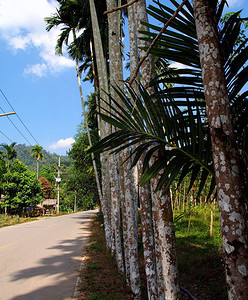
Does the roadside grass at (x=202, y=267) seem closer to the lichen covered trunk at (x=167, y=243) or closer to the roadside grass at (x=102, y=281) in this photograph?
the lichen covered trunk at (x=167, y=243)

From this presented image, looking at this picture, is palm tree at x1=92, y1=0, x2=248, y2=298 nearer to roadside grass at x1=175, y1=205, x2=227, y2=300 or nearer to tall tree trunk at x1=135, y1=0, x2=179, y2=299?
tall tree trunk at x1=135, y1=0, x2=179, y2=299

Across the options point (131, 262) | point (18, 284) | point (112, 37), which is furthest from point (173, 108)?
point (18, 284)

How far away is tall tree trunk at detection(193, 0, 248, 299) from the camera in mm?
1534

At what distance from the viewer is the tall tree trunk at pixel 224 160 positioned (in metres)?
1.53

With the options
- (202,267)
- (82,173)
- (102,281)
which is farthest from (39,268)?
(82,173)

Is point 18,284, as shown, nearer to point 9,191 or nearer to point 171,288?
point 171,288

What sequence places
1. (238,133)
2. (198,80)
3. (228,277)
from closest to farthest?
(228,277) < (238,133) < (198,80)

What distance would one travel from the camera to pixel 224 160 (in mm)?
1676

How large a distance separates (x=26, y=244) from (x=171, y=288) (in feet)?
32.7

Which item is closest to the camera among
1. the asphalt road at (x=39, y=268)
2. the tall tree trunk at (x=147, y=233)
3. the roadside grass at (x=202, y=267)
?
A: the tall tree trunk at (x=147, y=233)

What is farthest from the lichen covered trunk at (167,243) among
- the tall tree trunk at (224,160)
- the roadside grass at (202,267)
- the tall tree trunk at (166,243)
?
the tall tree trunk at (224,160)

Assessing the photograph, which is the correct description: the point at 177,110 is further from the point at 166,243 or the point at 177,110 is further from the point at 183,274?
the point at 183,274

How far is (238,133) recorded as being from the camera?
235cm

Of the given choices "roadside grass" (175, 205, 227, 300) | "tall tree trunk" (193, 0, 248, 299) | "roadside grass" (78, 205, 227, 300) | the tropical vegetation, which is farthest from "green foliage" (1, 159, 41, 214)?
"tall tree trunk" (193, 0, 248, 299)
